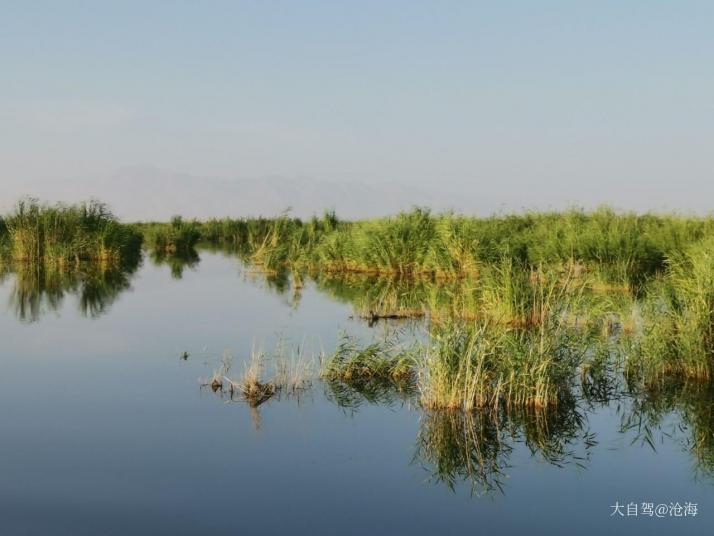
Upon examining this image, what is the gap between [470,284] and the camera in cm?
1455

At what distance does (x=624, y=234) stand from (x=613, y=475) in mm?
16905

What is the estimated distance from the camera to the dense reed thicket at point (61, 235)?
1092 inches

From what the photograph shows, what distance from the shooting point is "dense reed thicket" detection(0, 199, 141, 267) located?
27734mm

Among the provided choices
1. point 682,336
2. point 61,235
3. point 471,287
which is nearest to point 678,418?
point 682,336

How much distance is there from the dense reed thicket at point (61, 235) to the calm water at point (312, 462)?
17.5 metres

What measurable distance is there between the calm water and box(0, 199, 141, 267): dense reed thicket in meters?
17.5

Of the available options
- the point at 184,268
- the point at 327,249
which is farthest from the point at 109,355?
the point at 184,268

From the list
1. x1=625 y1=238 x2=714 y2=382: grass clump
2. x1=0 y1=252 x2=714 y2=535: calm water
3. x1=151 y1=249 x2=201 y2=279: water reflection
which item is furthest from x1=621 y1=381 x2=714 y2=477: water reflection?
A: x1=151 y1=249 x2=201 y2=279: water reflection

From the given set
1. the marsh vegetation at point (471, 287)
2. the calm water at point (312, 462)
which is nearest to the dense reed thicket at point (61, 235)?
the marsh vegetation at point (471, 287)

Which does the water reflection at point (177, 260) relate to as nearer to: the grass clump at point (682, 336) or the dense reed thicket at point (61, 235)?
the dense reed thicket at point (61, 235)

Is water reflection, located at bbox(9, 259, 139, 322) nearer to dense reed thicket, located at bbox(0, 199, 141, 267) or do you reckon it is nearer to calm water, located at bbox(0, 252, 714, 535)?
dense reed thicket, located at bbox(0, 199, 141, 267)

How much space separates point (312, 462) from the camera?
7.14 m

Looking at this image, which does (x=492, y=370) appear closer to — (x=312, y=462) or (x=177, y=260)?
(x=312, y=462)

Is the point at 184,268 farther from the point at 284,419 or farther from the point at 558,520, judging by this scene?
the point at 558,520
